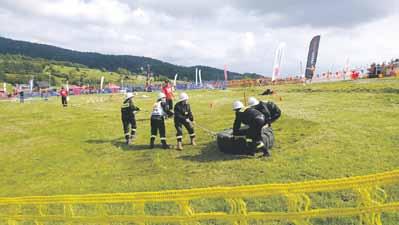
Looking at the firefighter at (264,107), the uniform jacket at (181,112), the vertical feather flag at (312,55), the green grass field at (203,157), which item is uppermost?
the vertical feather flag at (312,55)

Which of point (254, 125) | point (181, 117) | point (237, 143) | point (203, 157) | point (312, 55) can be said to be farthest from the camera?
point (312, 55)

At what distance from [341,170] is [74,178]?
878 centimetres

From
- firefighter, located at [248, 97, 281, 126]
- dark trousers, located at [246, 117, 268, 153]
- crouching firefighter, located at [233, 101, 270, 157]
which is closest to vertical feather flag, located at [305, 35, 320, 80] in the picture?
firefighter, located at [248, 97, 281, 126]

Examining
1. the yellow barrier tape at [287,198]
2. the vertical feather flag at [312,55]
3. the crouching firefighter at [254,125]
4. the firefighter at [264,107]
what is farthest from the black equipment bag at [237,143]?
the vertical feather flag at [312,55]

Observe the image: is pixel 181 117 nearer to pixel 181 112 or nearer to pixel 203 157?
pixel 181 112

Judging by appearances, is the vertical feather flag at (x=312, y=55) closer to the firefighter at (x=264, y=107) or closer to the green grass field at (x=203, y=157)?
the green grass field at (x=203, y=157)

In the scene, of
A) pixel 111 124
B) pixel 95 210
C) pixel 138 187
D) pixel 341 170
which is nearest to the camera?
pixel 95 210

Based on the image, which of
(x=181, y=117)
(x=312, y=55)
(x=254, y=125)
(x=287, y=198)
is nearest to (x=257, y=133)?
(x=254, y=125)

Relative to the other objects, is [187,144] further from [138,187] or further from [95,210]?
[95,210]

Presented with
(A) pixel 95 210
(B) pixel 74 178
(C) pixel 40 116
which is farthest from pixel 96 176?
(C) pixel 40 116

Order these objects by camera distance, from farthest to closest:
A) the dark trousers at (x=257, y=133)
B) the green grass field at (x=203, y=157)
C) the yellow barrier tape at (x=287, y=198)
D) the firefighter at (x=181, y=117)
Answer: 1. the firefighter at (x=181, y=117)
2. the dark trousers at (x=257, y=133)
3. the green grass field at (x=203, y=157)
4. the yellow barrier tape at (x=287, y=198)

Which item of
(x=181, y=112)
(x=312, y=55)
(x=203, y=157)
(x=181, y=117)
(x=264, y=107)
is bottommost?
(x=203, y=157)

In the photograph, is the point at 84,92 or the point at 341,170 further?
the point at 84,92

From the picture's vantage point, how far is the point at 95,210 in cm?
1129
